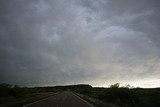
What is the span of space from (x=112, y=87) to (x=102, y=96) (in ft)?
14.2

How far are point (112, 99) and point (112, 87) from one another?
277 centimetres

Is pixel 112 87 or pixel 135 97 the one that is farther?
pixel 112 87

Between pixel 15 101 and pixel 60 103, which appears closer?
pixel 60 103

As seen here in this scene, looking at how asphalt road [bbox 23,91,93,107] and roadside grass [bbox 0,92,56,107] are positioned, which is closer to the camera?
asphalt road [bbox 23,91,93,107]

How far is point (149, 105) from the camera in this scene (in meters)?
39.3

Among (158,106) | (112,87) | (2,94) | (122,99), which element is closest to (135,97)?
(122,99)

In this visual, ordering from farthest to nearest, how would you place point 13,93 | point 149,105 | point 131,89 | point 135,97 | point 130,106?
point 13,93, point 131,89, point 135,97, point 149,105, point 130,106

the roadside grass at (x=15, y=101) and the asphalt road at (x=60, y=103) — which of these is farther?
the roadside grass at (x=15, y=101)

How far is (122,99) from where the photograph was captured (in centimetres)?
4641

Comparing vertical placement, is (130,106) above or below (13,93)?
below

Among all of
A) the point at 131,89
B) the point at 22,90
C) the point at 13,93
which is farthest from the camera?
the point at 22,90

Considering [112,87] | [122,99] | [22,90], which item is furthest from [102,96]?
[22,90]

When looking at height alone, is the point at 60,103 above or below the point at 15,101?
below

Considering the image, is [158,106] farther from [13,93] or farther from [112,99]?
[13,93]
